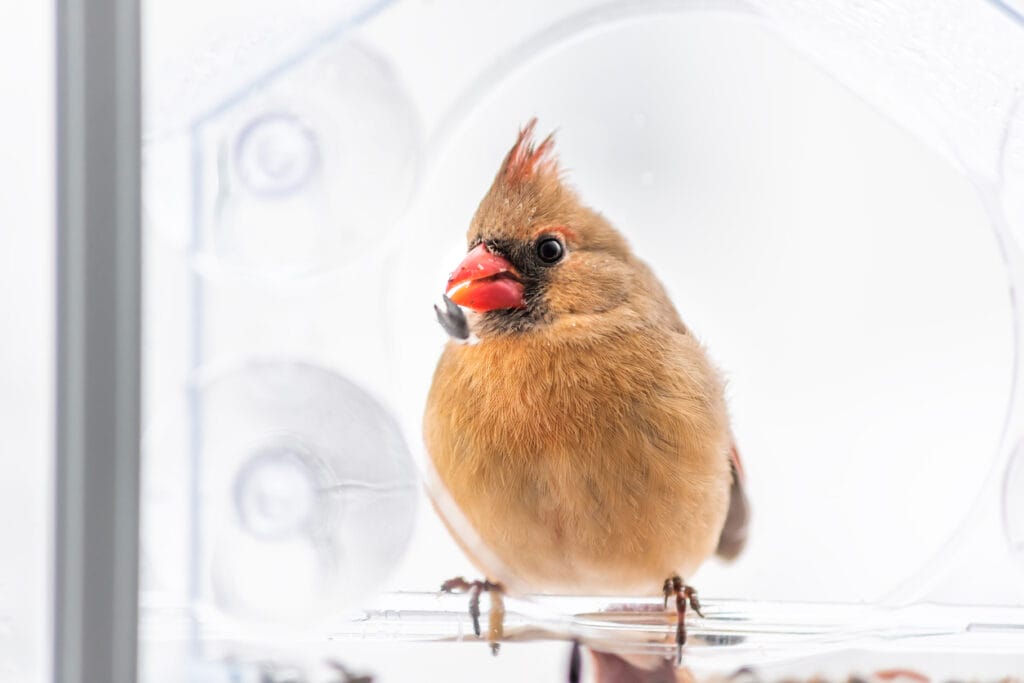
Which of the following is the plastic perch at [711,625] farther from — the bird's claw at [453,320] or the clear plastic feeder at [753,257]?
the bird's claw at [453,320]

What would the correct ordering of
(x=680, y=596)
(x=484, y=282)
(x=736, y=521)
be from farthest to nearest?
(x=736, y=521) < (x=680, y=596) < (x=484, y=282)

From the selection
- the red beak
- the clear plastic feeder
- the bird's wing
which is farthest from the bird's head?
the bird's wing

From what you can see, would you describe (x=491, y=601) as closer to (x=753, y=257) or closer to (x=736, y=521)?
(x=736, y=521)

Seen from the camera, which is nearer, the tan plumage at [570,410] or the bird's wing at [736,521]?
the tan plumage at [570,410]

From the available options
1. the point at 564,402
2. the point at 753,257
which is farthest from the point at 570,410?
the point at 753,257

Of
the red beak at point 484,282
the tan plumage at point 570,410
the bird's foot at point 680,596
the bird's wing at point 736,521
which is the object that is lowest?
the bird's foot at point 680,596

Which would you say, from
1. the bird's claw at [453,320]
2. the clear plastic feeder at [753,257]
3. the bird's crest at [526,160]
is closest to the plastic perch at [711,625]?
the clear plastic feeder at [753,257]

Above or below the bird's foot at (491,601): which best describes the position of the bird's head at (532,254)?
above

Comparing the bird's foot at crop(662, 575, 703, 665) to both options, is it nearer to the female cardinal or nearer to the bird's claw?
the female cardinal
